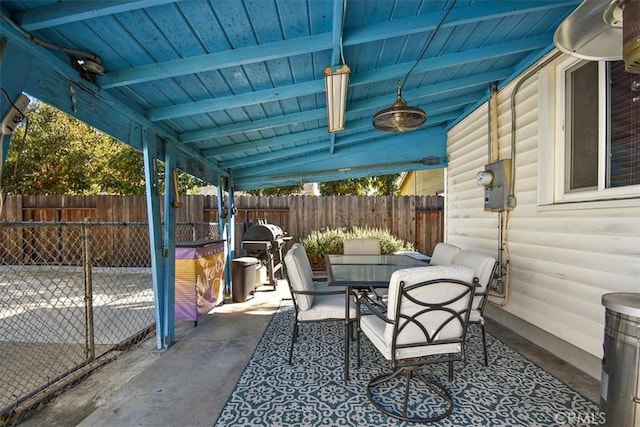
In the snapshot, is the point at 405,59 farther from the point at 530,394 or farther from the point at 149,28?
the point at 530,394

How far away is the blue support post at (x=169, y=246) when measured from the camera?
3.07 metres

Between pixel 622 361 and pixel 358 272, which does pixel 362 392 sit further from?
pixel 622 361

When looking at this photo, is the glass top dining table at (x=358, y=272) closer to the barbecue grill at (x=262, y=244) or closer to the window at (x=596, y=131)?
the window at (x=596, y=131)

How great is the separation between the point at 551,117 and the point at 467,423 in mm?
2652

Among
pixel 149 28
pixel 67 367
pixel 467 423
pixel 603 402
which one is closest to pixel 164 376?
pixel 67 367

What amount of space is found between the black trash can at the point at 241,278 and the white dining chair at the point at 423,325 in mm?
2805

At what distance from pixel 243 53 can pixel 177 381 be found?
2523 mm

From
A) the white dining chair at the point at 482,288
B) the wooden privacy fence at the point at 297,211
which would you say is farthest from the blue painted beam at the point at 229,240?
the white dining chair at the point at 482,288

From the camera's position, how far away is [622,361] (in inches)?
62.3

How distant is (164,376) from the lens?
2.48 metres

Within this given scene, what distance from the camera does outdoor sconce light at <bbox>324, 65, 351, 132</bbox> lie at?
92.8 inches

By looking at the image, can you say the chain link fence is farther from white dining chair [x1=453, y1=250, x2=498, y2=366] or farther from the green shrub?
white dining chair [x1=453, y1=250, x2=498, y2=366]

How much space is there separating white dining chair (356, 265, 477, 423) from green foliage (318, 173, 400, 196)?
9.43 m

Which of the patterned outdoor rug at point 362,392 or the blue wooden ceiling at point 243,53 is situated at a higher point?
the blue wooden ceiling at point 243,53
